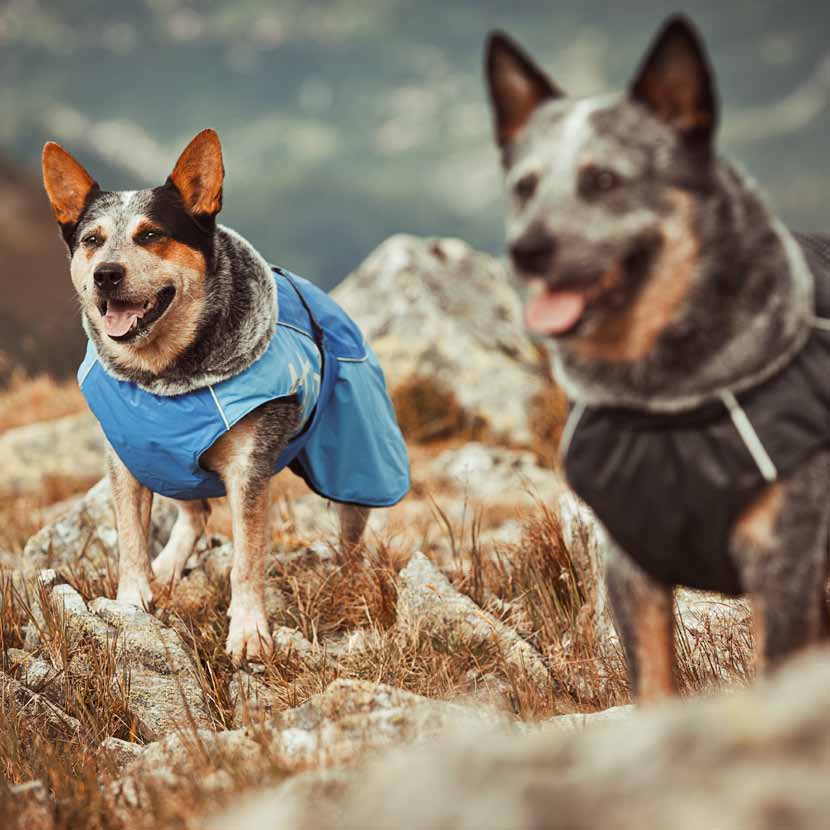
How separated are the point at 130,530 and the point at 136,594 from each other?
30cm

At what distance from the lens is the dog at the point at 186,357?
13.6ft

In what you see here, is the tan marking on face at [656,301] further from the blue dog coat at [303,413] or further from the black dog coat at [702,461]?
the blue dog coat at [303,413]

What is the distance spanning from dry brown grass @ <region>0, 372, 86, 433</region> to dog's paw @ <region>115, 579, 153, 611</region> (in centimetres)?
719

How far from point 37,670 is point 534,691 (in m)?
2.12

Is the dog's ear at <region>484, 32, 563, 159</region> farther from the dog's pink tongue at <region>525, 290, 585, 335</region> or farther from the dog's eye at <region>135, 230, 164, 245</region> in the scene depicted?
the dog's eye at <region>135, 230, 164, 245</region>

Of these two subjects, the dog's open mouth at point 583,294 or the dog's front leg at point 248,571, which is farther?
the dog's front leg at point 248,571

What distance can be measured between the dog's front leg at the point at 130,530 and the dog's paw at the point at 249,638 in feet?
1.53

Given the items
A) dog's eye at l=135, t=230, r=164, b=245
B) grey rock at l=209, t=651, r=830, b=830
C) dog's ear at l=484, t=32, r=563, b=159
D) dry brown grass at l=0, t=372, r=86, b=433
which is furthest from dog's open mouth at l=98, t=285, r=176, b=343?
dry brown grass at l=0, t=372, r=86, b=433

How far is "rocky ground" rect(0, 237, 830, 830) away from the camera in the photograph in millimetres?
1374

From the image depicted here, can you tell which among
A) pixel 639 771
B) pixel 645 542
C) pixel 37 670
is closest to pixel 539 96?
pixel 645 542

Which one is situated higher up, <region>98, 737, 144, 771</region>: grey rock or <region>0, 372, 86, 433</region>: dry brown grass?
<region>98, 737, 144, 771</region>: grey rock

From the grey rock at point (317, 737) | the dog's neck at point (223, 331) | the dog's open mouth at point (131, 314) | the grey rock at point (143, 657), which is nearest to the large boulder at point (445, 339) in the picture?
the dog's neck at point (223, 331)

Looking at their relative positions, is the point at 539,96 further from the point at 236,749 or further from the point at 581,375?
the point at 236,749

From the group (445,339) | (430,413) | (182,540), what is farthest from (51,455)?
(182,540)
